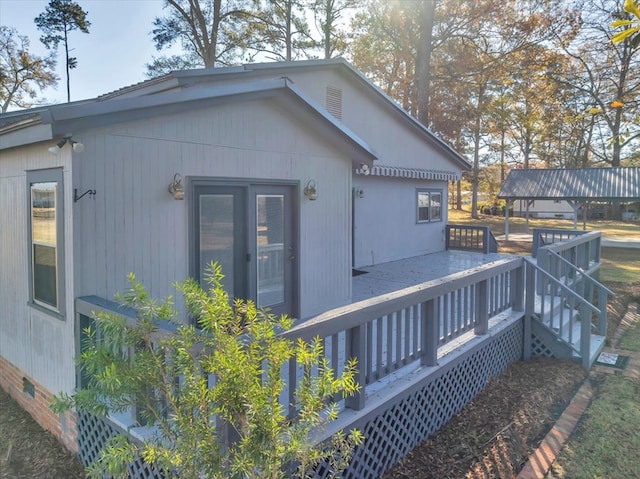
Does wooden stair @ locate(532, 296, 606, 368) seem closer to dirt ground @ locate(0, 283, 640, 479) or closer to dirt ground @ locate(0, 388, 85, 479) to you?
dirt ground @ locate(0, 283, 640, 479)

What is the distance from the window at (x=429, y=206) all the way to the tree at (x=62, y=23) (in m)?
18.0

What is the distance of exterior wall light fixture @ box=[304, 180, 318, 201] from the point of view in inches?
274

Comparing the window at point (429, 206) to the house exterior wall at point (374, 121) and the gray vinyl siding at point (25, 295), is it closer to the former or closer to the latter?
the house exterior wall at point (374, 121)

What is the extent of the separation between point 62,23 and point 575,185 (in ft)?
84.9

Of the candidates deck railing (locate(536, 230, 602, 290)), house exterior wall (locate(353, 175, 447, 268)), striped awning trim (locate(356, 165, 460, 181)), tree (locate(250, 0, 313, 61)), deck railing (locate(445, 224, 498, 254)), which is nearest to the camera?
deck railing (locate(536, 230, 602, 290))

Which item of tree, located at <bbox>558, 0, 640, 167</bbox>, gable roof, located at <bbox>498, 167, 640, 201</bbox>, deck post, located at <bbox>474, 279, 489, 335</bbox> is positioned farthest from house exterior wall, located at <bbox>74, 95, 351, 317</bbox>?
gable roof, located at <bbox>498, 167, 640, 201</bbox>

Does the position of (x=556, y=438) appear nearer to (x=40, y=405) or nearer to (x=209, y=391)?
(x=209, y=391)

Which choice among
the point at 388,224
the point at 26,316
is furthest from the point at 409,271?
the point at 26,316

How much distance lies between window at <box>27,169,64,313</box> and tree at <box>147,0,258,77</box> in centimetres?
1843

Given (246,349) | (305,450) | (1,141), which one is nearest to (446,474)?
(305,450)

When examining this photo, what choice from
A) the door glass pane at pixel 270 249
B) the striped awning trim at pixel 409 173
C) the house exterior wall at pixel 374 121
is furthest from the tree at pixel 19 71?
the door glass pane at pixel 270 249

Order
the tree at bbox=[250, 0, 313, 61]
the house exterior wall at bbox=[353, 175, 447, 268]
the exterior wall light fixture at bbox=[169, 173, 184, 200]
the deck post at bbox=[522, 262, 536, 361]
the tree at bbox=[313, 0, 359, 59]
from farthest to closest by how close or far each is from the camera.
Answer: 1. the tree at bbox=[313, 0, 359, 59]
2. the tree at bbox=[250, 0, 313, 61]
3. the house exterior wall at bbox=[353, 175, 447, 268]
4. the deck post at bbox=[522, 262, 536, 361]
5. the exterior wall light fixture at bbox=[169, 173, 184, 200]

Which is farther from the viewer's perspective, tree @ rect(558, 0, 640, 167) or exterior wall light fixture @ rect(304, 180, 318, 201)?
tree @ rect(558, 0, 640, 167)

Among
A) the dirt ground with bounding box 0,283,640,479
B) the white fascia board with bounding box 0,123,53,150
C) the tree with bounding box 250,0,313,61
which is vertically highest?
the tree with bounding box 250,0,313,61
